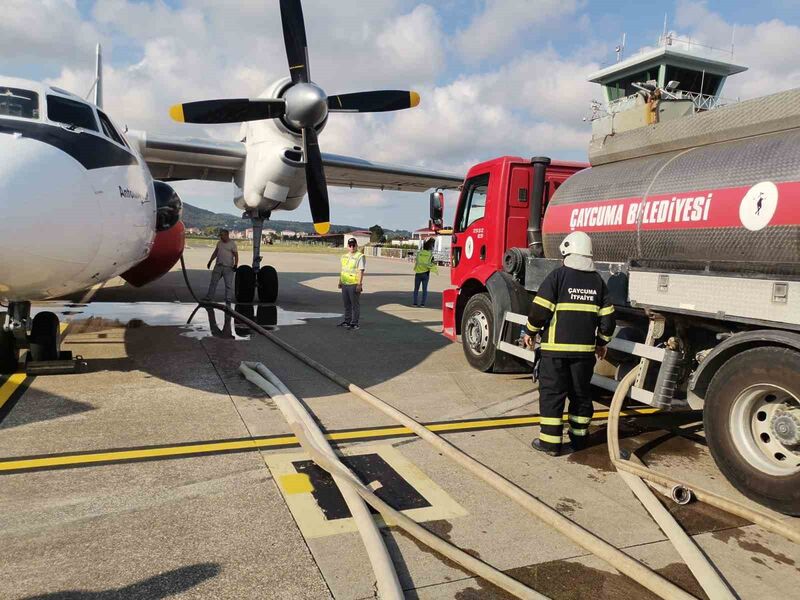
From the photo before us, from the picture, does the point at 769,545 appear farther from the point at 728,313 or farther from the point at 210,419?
the point at 210,419

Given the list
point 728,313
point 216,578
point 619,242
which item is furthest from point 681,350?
point 216,578

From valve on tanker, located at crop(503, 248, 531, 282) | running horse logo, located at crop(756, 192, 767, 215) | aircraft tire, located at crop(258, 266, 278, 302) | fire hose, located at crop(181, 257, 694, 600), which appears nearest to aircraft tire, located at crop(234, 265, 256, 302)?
aircraft tire, located at crop(258, 266, 278, 302)

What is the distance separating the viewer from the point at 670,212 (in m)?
4.82

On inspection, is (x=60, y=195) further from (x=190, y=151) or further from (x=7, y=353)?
(x=190, y=151)

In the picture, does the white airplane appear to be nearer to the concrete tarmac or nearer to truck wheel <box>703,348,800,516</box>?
the concrete tarmac

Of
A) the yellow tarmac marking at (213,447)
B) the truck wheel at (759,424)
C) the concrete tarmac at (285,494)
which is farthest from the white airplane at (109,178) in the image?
the truck wheel at (759,424)

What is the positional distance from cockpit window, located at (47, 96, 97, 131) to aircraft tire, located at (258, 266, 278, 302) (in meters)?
7.23

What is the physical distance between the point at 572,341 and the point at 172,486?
3.24 meters

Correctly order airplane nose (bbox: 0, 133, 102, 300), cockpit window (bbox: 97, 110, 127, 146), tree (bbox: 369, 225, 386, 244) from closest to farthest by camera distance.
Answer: airplane nose (bbox: 0, 133, 102, 300)
cockpit window (bbox: 97, 110, 127, 146)
tree (bbox: 369, 225, 386, 244)

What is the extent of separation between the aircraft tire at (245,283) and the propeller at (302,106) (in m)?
2.19

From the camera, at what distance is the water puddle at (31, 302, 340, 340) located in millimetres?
10289

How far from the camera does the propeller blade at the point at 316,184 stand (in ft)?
37.7

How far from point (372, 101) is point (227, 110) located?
2.93m

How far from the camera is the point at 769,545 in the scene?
3381 mm
